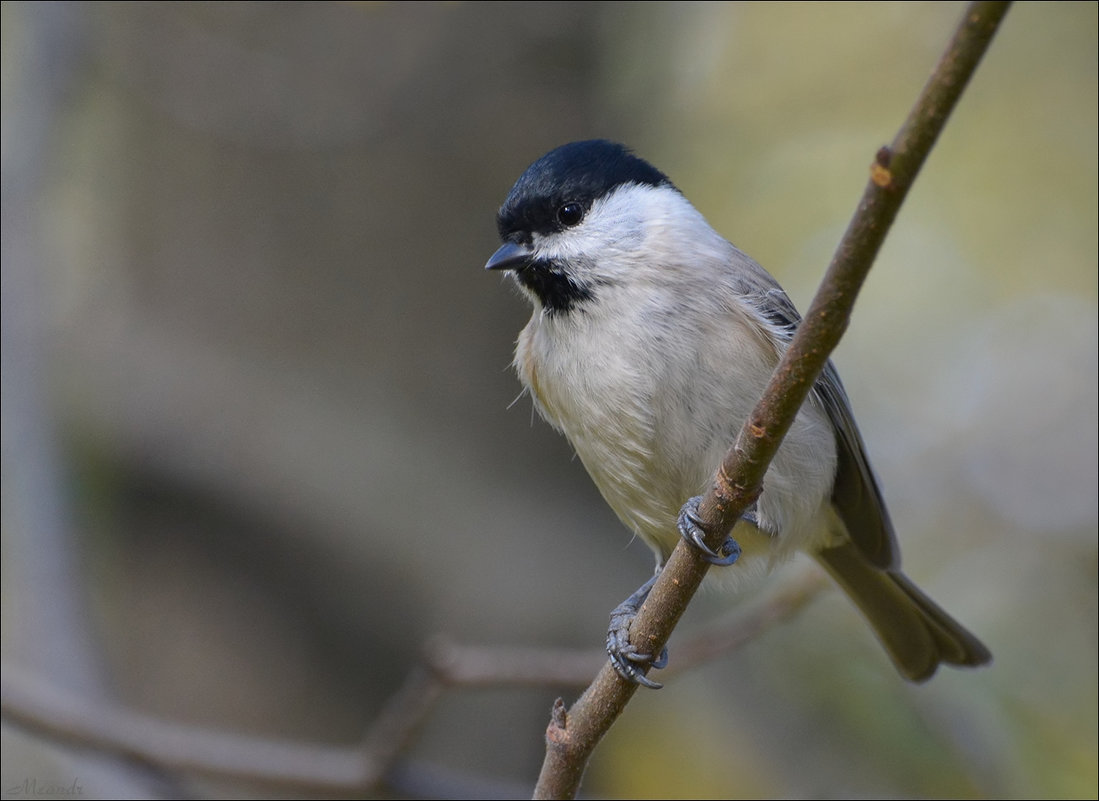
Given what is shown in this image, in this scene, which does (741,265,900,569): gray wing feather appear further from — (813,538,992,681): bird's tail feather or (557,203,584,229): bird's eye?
(557,203,584,229): bird's eye

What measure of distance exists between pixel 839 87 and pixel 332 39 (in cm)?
268

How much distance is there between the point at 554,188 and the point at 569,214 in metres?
0.07

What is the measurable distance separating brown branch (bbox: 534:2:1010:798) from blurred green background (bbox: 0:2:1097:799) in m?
1.83

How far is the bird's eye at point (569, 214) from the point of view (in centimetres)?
235

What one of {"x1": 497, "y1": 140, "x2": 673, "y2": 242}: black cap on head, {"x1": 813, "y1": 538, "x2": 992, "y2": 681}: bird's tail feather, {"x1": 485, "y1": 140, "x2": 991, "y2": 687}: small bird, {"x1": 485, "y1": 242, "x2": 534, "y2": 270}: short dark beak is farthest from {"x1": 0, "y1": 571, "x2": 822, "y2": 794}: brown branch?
{"x1": 497, "y1": 140, "x2": 673, "y2": 242}: black cap on head

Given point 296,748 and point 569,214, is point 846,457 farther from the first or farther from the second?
point 296,748

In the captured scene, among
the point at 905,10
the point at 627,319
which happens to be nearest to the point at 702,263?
the point at 627,319

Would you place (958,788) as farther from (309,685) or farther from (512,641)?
(309,685)

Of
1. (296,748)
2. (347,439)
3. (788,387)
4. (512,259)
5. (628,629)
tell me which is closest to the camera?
(788,387)

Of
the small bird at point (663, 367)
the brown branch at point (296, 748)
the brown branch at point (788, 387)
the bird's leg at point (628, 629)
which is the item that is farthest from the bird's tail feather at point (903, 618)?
the brown branch at point (788, 387)

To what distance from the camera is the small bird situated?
6.80 ft

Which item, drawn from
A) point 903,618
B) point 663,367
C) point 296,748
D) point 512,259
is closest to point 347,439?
point 296,748

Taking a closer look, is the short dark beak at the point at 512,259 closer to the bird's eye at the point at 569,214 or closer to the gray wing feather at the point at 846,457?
the bird's eye at the point at 569,214

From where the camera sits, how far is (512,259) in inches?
90.7
